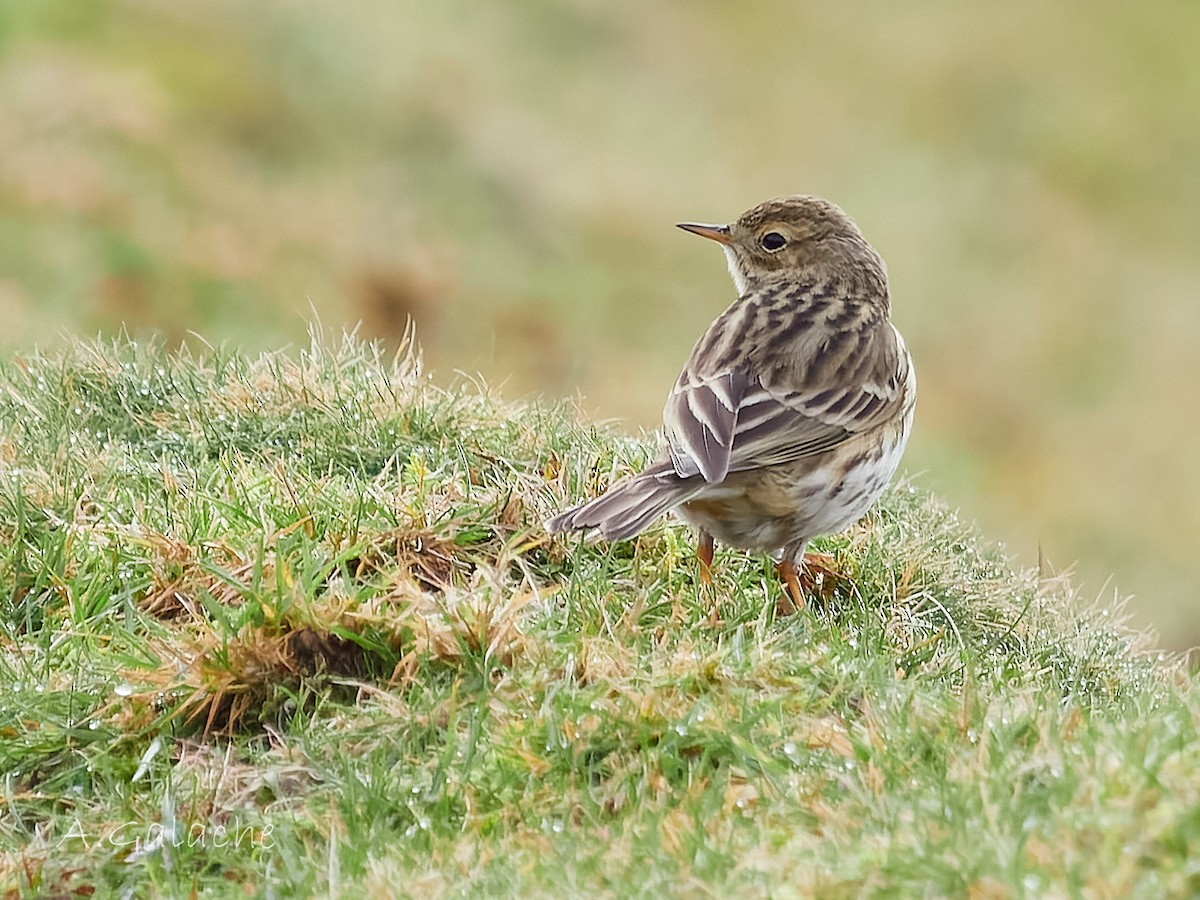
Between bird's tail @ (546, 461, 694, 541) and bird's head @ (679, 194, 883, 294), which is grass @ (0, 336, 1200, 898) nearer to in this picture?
bird's tail @ (546, 461, 694, 541)

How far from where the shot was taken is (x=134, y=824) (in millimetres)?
4910

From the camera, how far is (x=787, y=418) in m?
6.53

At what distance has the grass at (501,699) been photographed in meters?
4.20

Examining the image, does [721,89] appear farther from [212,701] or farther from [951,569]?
[212,701]

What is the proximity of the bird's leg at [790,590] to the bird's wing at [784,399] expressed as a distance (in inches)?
15.0

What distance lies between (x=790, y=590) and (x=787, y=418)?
64cm

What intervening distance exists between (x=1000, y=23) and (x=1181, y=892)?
84.4ft

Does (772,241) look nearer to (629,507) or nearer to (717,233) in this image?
(717,233)

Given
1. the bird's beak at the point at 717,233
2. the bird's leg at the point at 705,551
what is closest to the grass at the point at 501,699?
the bird's leg at the point at 705,551

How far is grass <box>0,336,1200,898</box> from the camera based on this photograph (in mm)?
4203

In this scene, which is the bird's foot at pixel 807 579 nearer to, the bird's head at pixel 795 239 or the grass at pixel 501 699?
the grass at pixel 501 699

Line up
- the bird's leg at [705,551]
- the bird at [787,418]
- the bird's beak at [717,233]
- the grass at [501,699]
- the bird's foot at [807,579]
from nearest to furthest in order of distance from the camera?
the grass at [501,699]
the bird at [787,418]
the bird's foot at [807,579]
the bird's leg at [705,551]
the bird's beak at [717,233]

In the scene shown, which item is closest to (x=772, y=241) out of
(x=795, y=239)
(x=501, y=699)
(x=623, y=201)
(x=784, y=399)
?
(x=795, y=239)

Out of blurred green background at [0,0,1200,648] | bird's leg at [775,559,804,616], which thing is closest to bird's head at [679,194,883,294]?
bird's leg at [775,559,804,616]
